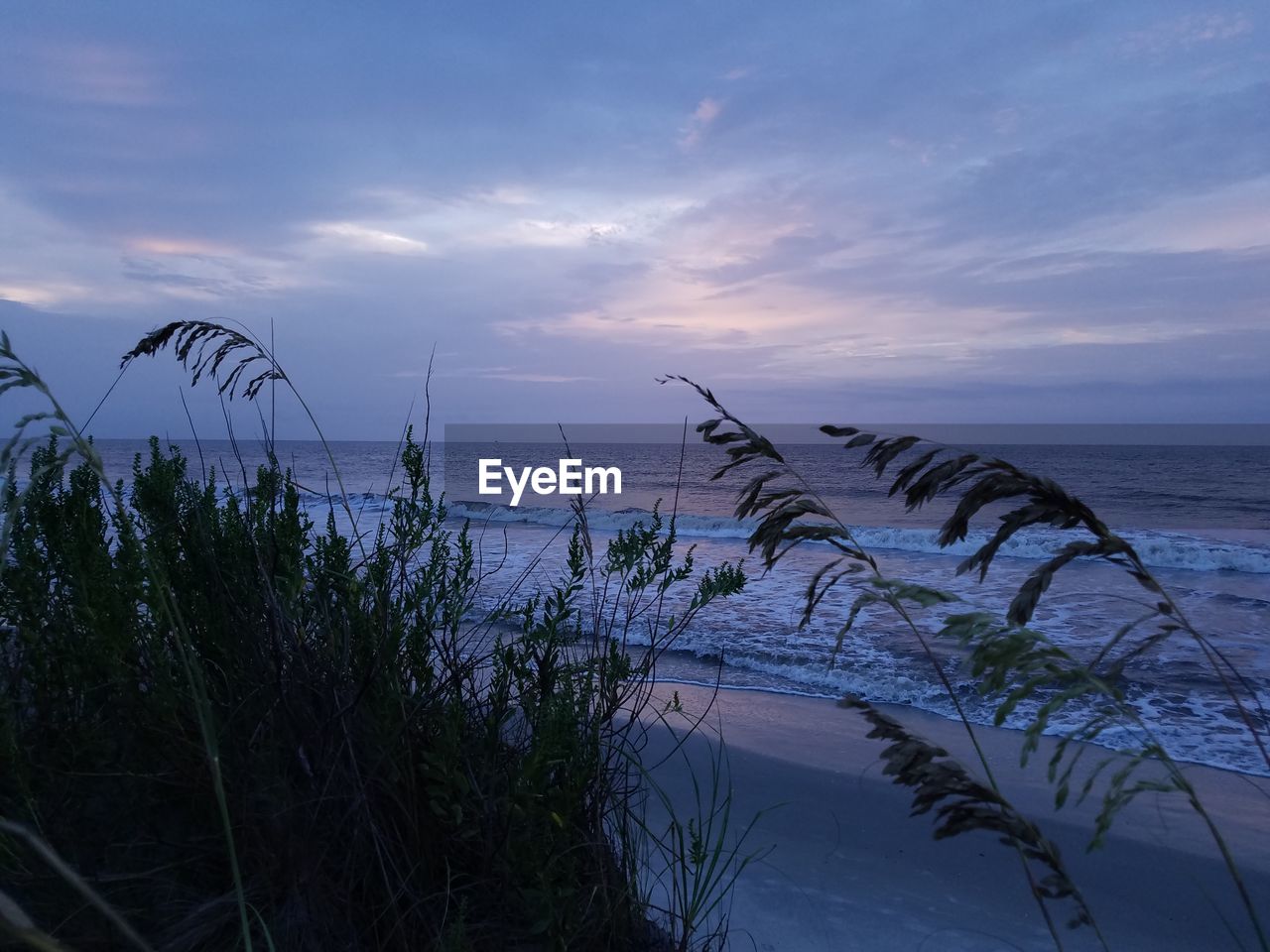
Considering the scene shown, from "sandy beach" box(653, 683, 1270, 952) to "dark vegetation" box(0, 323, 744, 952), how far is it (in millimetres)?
827

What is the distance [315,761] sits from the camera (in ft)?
6.72

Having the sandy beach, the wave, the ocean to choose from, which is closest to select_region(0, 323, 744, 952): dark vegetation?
the ocean

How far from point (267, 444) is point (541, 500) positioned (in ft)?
88.2

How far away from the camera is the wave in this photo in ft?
49.7

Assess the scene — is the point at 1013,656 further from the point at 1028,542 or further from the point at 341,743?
the point at 1028,542

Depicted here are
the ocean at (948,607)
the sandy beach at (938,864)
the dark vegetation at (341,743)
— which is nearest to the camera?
the dark vegetation at (341,743)

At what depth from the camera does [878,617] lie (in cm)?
957

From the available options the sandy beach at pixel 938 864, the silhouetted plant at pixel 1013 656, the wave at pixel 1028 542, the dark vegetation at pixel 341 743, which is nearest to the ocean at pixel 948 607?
the wave at pixel 1028 542

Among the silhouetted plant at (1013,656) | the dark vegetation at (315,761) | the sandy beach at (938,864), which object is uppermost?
the silhouetted plant at (1013,656)

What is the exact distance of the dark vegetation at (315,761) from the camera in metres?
1.93

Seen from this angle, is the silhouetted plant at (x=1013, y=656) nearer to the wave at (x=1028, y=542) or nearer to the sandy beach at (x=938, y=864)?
the sandy beach at (x=938, y=864)

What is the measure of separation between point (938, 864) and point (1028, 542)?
616 inches

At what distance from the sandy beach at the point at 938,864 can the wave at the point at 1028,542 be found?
6525 millimetres

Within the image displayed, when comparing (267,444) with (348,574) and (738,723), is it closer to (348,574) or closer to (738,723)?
(348,574)
